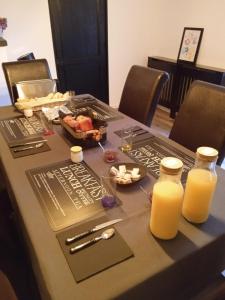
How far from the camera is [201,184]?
723 millimetres

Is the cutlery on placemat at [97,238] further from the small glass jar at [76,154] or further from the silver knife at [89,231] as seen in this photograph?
the small glass jar at [76,154]

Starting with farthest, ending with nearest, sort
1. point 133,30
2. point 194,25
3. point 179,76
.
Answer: point 133,30
point 179,76
point 194,25

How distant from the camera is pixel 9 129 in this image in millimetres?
1492

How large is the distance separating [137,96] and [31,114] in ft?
2.58

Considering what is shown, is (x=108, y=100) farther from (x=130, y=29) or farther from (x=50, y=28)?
(x=50, y=28)

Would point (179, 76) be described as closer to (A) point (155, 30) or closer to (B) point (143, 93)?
(A) point (155, 30)

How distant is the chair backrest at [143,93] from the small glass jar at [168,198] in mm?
1113

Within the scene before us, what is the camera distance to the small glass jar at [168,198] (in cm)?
65

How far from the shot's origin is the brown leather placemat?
0.64 m

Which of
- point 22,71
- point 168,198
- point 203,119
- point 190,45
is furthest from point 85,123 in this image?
point 190,45

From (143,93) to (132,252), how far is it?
1324 millimetres

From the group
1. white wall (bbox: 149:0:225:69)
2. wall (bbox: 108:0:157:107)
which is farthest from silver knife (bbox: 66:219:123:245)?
wall (bbox: 108:0:157:107)

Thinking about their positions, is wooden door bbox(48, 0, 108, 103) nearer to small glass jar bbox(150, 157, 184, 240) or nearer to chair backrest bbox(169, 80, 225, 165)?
chair backrest bbox(169, 80, 225, 165)

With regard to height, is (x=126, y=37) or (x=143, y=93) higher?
(x=126, y=37)
